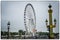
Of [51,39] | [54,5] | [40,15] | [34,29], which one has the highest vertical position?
[54,5]

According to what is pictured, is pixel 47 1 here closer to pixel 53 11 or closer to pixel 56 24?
pixel 53 11

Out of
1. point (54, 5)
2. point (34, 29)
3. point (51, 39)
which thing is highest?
point (54, 5)

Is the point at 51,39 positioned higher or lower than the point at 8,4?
lower

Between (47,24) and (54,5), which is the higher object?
(54,5)

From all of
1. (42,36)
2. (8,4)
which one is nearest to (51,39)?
(42,36)

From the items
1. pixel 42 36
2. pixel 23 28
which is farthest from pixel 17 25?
pixel 42 36

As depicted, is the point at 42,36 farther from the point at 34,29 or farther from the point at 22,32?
the point at 22,32
